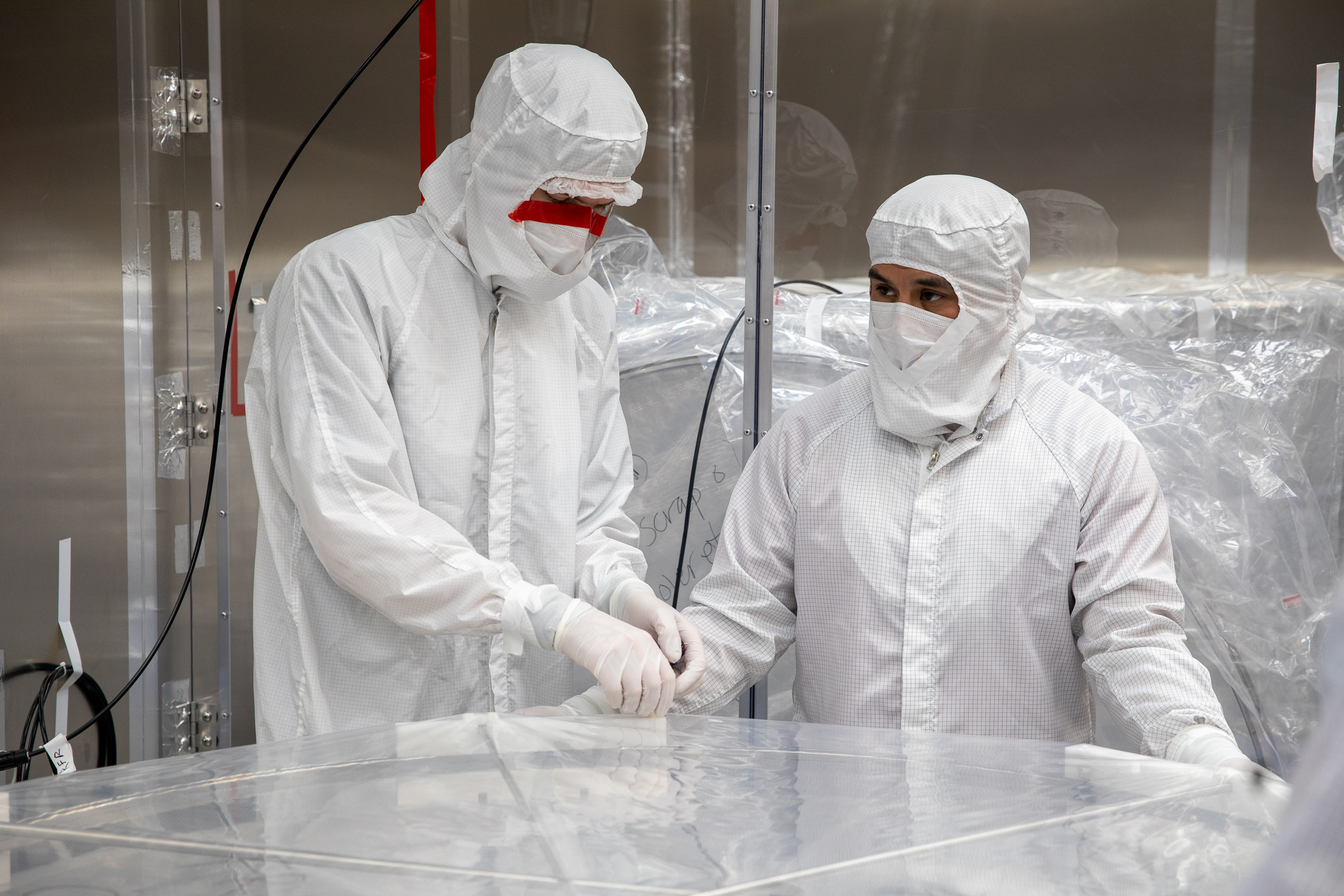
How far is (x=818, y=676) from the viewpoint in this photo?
1.40 m

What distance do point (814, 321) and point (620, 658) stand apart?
897mm

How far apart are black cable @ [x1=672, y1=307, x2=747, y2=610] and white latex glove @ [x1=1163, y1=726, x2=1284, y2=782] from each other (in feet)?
2.87

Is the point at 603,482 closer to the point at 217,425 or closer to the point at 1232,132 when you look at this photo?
the point at 217,425

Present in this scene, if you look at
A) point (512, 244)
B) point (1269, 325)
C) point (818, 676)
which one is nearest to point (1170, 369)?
point (1269, 325)

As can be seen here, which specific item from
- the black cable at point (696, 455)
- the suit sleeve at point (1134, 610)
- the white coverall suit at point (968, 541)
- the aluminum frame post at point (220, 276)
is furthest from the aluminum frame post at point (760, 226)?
the aluminum frame post at point (220, 276)

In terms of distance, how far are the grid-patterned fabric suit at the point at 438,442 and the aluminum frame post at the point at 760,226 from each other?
363mm

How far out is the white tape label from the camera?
183 cm

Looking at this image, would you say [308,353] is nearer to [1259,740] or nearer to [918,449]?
[918,449]

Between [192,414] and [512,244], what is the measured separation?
107cm

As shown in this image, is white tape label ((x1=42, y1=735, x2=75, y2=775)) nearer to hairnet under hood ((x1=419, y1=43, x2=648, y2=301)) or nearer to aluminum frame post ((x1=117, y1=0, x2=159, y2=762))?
aluminum frame post ((x1=117, y1=0, x2=159, y2=762))

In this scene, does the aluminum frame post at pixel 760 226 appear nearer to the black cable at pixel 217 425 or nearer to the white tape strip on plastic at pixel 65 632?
the black cable at pixel 217 425

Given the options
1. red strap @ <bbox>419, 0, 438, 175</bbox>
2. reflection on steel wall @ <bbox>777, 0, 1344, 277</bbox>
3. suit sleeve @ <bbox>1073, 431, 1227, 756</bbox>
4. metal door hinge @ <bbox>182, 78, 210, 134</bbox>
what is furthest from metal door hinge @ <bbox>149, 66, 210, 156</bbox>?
suit sleeve @ <bbox>1073, 431, 1227, 756</bbox>

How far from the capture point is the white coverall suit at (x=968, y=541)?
1306 millimetres

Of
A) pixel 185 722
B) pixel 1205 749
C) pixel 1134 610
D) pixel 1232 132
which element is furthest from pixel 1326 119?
pixel 185 722
